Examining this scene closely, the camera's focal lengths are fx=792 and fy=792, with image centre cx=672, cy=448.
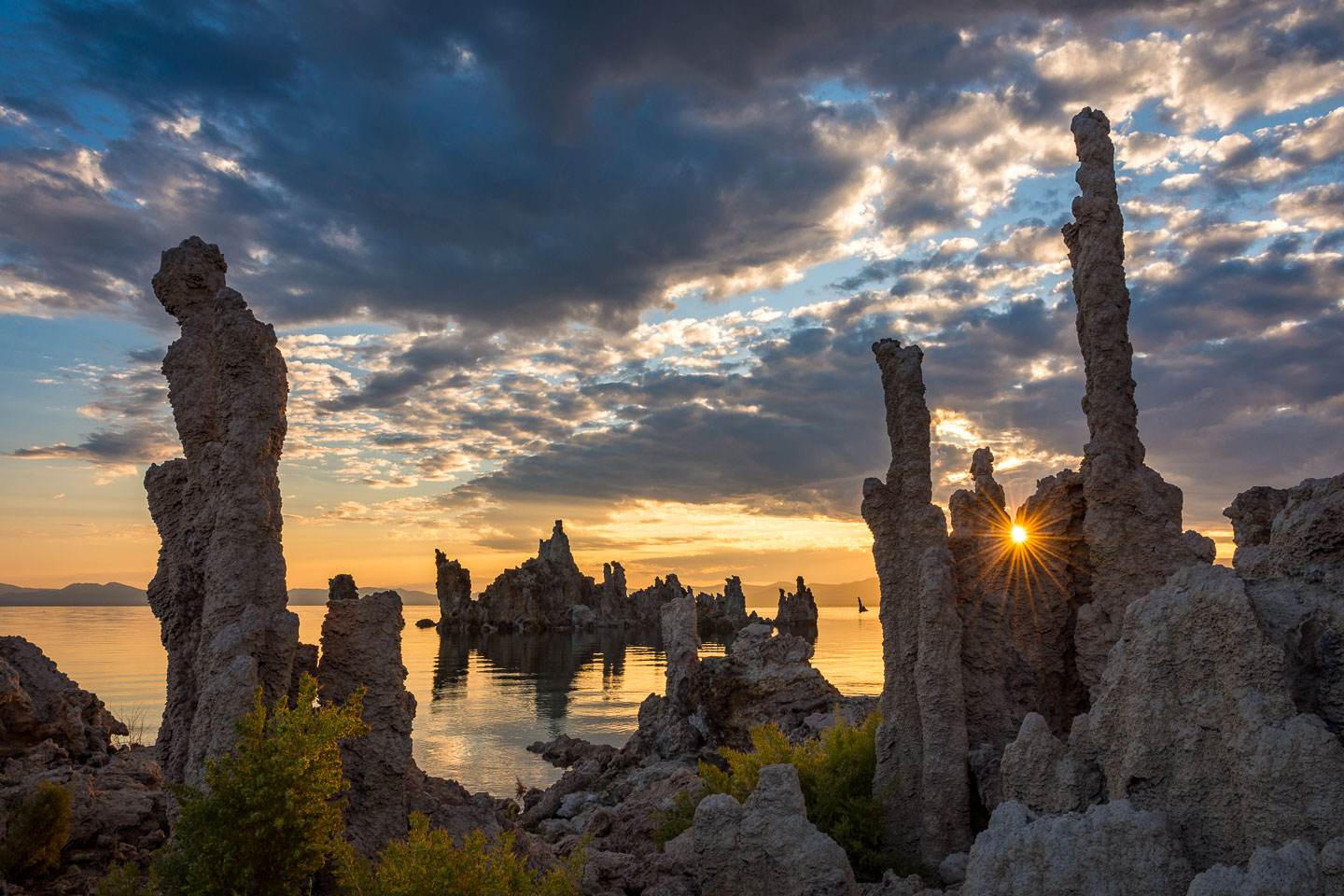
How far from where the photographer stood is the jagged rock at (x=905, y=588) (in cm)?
1067

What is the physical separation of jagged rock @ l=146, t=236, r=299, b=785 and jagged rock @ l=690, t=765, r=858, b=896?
515 centimetres

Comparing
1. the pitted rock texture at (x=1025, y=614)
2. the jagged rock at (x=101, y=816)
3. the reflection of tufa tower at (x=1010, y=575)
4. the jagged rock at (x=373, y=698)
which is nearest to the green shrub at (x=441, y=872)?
the jagged rock at (x=373, y=698)

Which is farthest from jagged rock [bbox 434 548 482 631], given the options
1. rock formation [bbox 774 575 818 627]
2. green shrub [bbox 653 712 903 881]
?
green shrub [bbox 653 712 903 881]

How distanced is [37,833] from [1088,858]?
11708mm

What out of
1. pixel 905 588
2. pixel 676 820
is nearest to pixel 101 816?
pixel 676 820

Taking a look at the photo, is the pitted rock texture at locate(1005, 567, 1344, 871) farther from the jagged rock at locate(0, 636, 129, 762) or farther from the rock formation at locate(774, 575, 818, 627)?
the rock formation at locate(774, 575, 818, 627)

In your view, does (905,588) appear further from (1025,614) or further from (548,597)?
(548,597)

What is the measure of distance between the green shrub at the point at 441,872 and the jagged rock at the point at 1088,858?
3991 mm

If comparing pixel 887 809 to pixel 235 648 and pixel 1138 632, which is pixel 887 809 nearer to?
pixel 1138 632

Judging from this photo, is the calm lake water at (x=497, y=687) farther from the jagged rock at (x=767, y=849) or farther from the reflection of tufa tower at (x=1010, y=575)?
the reflection of tufa tower at (x=1010, y=575)

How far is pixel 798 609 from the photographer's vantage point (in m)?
149

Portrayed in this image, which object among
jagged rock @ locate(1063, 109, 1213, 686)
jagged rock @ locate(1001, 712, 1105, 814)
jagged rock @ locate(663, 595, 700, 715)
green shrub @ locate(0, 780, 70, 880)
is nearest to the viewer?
jagged rock @ locate(1001, 712, 1105, 814)

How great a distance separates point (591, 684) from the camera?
5906 centimetres

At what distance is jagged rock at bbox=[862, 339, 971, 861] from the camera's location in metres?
10.7
